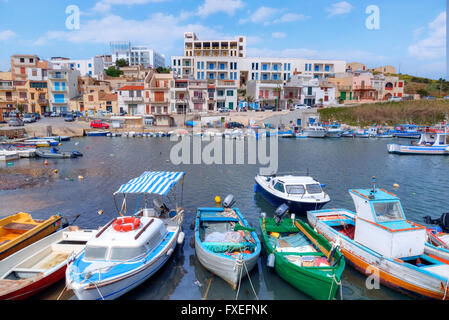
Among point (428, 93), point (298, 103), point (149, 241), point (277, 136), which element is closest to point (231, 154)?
point (277, 136)

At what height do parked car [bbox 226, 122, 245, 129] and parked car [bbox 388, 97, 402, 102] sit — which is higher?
parked car [bbox 388, 97, 402, 102]

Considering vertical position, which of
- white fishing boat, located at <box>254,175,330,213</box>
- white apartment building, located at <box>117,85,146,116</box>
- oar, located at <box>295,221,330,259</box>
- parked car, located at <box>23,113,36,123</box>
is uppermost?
white apartment building, located at <box>117,85,146,116</box>

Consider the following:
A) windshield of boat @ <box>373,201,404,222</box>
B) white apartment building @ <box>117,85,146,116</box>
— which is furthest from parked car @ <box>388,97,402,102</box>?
windshield of boat @ <box>373,201,404,222</box>

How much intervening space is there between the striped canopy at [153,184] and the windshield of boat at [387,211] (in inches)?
399

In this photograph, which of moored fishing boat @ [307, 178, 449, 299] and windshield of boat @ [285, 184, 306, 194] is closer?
moored fishing boat @ [307, 178, 449, 299]

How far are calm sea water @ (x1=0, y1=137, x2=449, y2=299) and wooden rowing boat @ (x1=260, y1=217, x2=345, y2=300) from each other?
89 cm

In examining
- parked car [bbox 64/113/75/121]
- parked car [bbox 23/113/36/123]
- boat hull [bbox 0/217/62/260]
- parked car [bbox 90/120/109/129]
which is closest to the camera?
boat hull [bbox 0/217/62/260]

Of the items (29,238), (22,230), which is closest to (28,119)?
(22,230)

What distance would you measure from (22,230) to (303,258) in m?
13.7

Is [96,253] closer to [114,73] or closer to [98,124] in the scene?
[98,124]

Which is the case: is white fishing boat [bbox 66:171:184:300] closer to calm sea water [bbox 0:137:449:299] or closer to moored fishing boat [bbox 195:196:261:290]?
calm sea water [bbox 0:137:449:299]

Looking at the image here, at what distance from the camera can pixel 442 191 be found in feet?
87.8

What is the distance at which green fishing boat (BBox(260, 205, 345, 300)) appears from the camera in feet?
35.9
